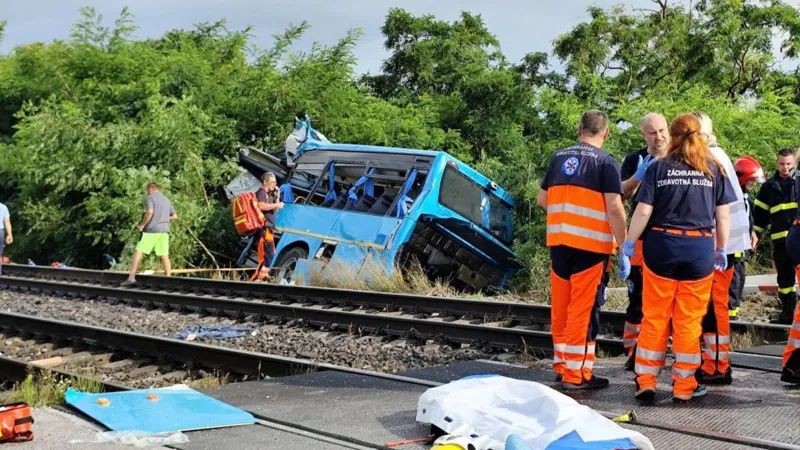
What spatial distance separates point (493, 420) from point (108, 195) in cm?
1683

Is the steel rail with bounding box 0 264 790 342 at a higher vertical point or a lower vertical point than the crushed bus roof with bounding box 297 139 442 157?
lower

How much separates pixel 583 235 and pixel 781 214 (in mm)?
4617

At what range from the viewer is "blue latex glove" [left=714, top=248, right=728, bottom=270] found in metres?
5.67

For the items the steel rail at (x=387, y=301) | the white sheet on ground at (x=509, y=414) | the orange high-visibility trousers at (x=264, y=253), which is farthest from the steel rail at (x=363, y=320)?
the white sheet on ground at (x=509, y=414)

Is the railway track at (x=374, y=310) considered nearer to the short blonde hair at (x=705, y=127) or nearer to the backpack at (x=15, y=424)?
the short blonde hair at (x=705, y=127)

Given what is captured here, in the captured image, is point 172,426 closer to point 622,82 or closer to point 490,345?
point 490,345

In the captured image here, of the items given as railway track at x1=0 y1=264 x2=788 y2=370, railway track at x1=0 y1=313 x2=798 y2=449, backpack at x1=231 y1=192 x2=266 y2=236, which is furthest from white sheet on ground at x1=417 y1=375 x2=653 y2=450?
backpack at x1=231 y1=192 x2=266 y2=236

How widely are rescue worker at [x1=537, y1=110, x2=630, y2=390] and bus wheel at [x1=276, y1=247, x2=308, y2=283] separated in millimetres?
9512

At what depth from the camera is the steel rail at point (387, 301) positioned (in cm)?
885

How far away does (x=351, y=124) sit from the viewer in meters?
20.6

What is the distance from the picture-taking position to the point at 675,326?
5414 mm

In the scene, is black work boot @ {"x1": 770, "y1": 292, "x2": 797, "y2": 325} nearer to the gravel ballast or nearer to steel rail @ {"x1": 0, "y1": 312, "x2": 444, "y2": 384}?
the gravel ballast

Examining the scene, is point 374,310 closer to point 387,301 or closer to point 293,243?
point 387,301

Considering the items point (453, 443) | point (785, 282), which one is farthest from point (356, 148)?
point (453, 443)
